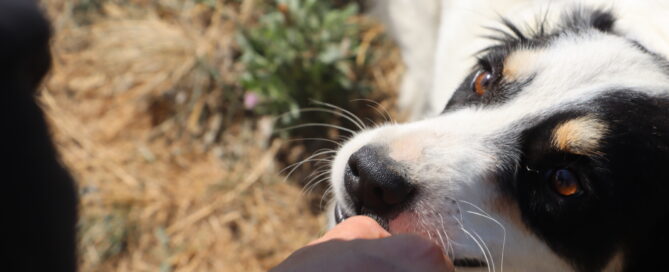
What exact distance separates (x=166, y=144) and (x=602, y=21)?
223cm

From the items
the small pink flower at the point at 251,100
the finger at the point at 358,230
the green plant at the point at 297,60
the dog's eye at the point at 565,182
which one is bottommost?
the small pink flower at the point at 251,100

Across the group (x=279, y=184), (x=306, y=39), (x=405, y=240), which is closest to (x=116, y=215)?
(x=279, y=184)

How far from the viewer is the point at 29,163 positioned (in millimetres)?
948

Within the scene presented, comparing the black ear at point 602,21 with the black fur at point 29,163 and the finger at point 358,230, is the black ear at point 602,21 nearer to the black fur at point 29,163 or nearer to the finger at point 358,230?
the finger at point 358,230

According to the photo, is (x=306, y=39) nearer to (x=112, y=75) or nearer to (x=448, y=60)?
(x=448, y=60)

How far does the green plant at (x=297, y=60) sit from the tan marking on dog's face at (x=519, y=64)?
4.36ft

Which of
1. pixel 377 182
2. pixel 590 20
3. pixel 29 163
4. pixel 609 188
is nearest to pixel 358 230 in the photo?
pixel 377 182

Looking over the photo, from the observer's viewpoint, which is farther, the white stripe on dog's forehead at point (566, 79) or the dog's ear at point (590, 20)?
the dog's ear at point (590, 20)

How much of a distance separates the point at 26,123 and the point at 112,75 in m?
2.73

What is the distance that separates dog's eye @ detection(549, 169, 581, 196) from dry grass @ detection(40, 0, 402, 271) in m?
1.68

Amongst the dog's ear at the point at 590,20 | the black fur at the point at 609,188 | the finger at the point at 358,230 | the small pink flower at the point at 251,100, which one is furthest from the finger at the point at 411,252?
the small pink flower at the point at 251,100

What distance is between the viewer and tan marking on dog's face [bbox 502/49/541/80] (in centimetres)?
192

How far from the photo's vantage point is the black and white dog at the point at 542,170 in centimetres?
168

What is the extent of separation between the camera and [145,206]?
3.11 meters
